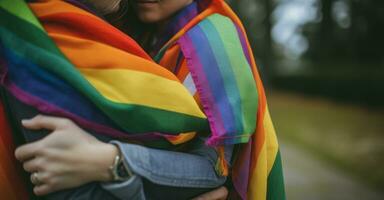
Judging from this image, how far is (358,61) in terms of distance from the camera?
690 inches

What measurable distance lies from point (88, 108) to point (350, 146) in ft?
24.7

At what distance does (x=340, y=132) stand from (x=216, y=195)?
8.36 m

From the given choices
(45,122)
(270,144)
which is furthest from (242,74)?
(45,122)

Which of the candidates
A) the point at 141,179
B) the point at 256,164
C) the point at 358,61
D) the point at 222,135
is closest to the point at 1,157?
the point at 141,179

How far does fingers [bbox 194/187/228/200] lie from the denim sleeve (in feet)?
0.10

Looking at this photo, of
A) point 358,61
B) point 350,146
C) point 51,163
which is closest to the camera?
point 51,163

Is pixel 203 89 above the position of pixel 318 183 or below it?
above

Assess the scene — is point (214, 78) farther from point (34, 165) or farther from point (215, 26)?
point (34, 165)

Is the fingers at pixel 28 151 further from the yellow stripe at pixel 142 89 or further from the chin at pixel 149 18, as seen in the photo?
the chin at pixel 149 18

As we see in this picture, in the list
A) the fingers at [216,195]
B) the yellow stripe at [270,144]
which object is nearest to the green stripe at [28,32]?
the fingers at [216,195]

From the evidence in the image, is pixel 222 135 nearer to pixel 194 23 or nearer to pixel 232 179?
pixel 232 179

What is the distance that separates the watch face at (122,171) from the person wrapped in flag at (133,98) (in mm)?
Answer: 16

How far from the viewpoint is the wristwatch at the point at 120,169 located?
1361 millimetres

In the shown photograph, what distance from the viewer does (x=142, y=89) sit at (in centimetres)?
142
